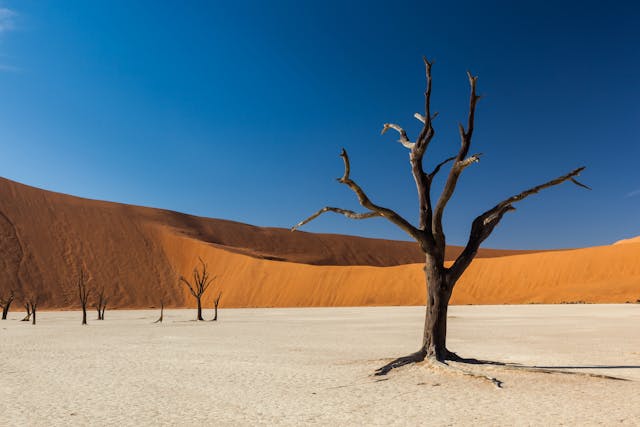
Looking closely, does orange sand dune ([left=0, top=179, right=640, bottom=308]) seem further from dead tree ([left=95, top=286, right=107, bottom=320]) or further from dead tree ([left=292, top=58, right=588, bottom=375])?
dead tree ([left=292, top=58, right=588, bottom=375])

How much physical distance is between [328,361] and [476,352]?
154 inches

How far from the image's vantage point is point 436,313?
10508 mm

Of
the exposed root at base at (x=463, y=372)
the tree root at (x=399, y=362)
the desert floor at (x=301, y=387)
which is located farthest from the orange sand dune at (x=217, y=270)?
the exposed root at base at (x=463, y=372)

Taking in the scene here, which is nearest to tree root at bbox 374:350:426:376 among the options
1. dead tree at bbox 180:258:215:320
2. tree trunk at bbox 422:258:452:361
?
tree trunk at bbox 422:258:452:361

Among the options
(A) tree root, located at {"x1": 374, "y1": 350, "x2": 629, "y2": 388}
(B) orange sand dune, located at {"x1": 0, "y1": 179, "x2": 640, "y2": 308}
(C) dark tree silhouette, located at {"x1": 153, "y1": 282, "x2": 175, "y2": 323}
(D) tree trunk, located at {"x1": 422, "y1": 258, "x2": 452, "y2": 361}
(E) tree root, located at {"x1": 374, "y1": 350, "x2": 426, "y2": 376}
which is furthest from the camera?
(C) dark tree silhouette, located at {"x1": 153, "y1": 282, "x2": 175, "y2": 323}

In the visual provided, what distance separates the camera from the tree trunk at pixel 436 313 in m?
10.4

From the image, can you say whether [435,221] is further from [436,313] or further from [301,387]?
[301,387]

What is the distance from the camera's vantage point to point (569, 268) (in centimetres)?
5588

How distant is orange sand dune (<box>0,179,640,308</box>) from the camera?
174 feet

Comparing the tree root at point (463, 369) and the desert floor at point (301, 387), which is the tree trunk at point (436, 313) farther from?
the desert floor at point (301, 387)

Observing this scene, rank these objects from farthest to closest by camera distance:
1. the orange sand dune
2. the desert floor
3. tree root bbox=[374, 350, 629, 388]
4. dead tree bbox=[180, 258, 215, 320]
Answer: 1. the orange sand dune
2. dead tree bbox=[180, 258, 215, 320]
3. tree root bbox=[374, 350, 629, 388]
4. the desert floor

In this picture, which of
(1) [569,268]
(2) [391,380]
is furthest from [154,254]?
(2) [391,380]

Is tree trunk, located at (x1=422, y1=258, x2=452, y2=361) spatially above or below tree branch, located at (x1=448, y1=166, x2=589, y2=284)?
below

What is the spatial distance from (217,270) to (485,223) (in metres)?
57.8
